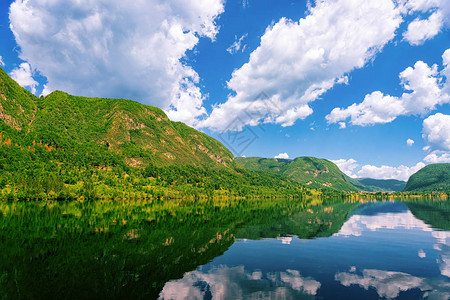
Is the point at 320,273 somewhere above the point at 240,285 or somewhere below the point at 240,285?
below

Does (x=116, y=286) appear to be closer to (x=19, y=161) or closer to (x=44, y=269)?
(x=44, y=269)

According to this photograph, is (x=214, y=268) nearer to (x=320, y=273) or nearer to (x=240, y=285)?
(x=240, y=285)

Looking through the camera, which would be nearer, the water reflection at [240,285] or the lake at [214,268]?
the water reflection at [240,285]

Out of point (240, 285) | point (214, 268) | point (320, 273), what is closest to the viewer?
point (240, 285)

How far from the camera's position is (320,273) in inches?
949

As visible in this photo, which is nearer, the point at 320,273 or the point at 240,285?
the point at 240,285

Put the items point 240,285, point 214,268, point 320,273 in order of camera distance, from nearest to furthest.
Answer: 1. point 240,285
2. point 320,273
3. point 214,268

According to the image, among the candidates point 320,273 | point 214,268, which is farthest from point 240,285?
point 320,273

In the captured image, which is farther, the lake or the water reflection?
the lake

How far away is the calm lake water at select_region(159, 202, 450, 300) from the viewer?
1916 centimetres

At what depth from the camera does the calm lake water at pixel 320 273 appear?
19156 mm

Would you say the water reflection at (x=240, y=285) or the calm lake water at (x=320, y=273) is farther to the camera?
the calm lake water at (x=320, y=273)

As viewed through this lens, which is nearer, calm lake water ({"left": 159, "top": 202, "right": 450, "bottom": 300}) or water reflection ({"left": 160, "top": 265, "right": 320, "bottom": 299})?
water reflection ({"left": 160, "top": 265, "right": 320, "bottom": 299})

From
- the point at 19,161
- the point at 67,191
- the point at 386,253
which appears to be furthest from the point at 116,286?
the point at 19,161
